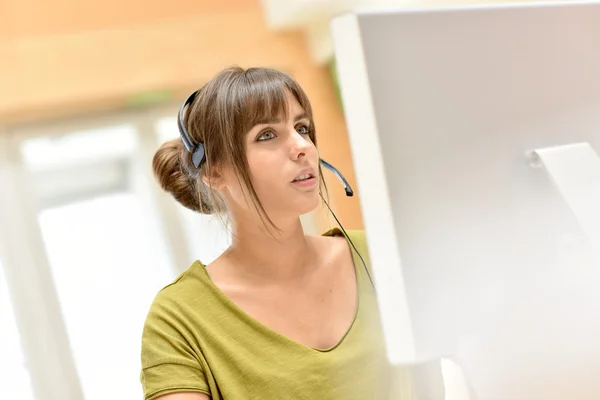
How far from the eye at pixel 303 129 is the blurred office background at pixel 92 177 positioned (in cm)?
129

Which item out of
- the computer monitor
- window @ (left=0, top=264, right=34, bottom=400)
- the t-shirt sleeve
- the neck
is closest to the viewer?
the computer monitor

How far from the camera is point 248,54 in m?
2.73

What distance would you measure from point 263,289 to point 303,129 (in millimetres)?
226

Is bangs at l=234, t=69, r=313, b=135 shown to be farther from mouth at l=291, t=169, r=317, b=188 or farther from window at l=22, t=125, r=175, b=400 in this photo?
window at l=22, t=125, r=175, b=400

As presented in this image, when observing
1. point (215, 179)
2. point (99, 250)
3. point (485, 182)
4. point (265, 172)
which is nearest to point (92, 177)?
point (99, 250)

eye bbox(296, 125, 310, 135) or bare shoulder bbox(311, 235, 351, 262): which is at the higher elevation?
eye bbox(296, 125, 310, 135)

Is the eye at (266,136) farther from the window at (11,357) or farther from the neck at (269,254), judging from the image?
the window at (11,357)

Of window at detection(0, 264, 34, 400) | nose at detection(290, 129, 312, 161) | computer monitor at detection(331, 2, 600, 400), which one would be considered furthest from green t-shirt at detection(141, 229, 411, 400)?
window at detection(0, 264, 34, 400)

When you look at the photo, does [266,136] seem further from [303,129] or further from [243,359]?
[243,359]

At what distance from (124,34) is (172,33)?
0.59 ft

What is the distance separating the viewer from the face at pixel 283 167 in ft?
2.93

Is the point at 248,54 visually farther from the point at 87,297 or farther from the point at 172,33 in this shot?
the point at 87,297

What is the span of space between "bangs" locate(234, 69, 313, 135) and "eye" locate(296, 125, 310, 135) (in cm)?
4

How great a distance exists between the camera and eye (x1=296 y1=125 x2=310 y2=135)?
96cm
